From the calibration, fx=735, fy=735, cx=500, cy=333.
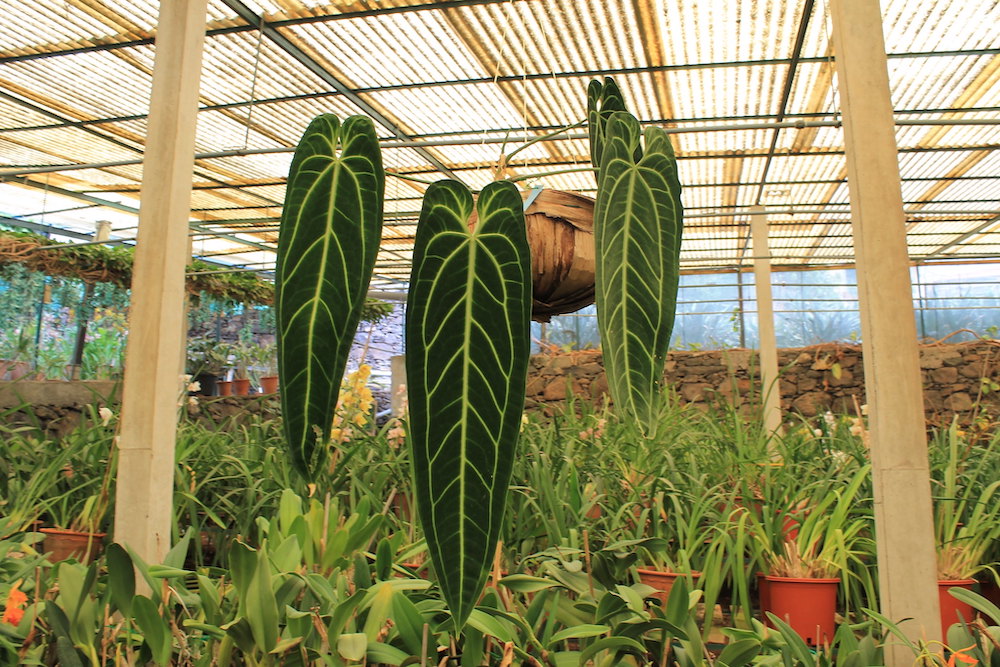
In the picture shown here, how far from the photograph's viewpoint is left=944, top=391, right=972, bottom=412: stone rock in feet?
19.0

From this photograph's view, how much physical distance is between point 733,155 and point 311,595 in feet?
14.8

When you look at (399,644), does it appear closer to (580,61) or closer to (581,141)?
(580,61)

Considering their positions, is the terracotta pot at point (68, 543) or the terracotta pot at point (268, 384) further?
the terracotta pot at point (268, 384)

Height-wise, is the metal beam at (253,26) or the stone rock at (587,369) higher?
the metal beam at (253,26)

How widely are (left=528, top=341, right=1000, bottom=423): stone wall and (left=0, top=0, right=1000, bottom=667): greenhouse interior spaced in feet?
0.09

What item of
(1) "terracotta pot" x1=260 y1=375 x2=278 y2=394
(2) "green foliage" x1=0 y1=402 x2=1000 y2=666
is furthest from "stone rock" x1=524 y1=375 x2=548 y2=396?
(2) "green foliage" x1=0 y1=402 x2=1000 y2=666

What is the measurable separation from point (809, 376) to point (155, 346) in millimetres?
5918

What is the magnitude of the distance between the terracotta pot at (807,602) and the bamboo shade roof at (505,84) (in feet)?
4.71

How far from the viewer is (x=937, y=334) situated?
979cm

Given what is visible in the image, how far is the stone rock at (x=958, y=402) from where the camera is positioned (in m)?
5.79

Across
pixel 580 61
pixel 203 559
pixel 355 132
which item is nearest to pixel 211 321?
pixel 580 61

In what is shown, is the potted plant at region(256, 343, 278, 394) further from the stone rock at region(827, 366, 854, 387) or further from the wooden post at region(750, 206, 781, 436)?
the stone rock at region(827, 366, 854, 387)

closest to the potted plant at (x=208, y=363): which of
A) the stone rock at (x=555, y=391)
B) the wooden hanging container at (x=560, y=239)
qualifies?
the stone rock at (x=555, y=391)

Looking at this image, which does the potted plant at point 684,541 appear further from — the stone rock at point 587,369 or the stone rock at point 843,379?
the stone rock at point 843,379
